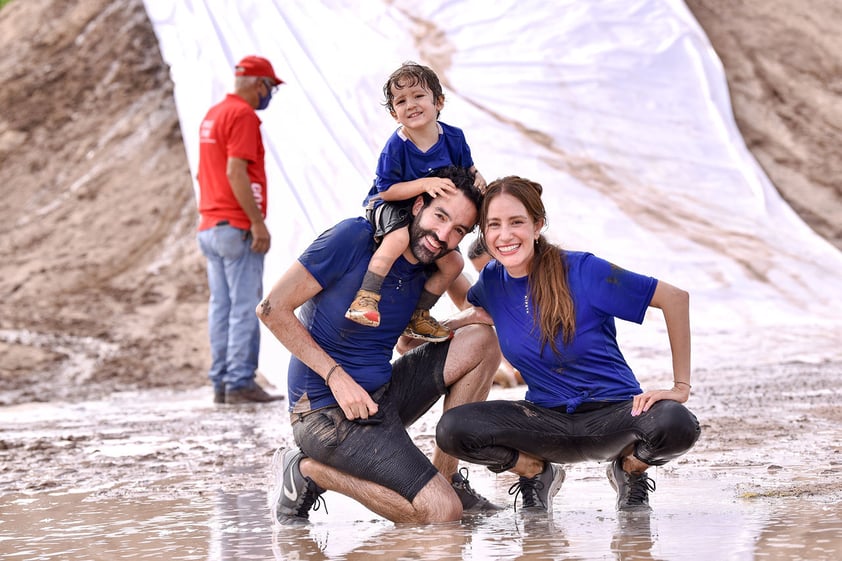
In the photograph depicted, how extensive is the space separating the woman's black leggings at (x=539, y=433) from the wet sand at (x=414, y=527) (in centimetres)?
14

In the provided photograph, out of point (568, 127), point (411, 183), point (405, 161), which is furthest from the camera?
point (568, 127)

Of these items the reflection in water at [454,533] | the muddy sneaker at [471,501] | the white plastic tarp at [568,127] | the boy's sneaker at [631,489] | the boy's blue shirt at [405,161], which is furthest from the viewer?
the white plastic tarp at [568,127]

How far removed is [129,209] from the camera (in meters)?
9.45

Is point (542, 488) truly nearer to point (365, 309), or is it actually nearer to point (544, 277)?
point (544, 277)

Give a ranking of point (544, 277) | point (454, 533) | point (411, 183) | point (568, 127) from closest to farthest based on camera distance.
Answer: point (454, 533) < point (544, 277) < point (411, 183) < point (568, 127)

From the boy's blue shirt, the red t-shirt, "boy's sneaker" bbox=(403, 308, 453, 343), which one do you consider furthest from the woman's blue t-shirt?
the red t-shirt

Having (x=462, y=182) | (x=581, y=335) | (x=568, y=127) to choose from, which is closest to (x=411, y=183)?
(x=462, y=182)

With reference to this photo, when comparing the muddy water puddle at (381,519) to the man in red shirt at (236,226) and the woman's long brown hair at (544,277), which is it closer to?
the woman's long brown hair at (544,277)

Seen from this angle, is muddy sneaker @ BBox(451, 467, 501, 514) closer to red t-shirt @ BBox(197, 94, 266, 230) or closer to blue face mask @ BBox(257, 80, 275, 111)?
red t-shirt @ BBox(197, 94, 266, 230)

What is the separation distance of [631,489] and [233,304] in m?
3.16

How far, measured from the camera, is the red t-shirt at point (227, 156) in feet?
17.9

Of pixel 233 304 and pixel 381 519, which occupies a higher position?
pixel 233 304

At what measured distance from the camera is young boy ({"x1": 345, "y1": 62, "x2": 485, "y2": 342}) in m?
2.83

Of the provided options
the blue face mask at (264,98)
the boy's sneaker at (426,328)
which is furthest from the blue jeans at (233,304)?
the boy's sneaker at (426,328)
